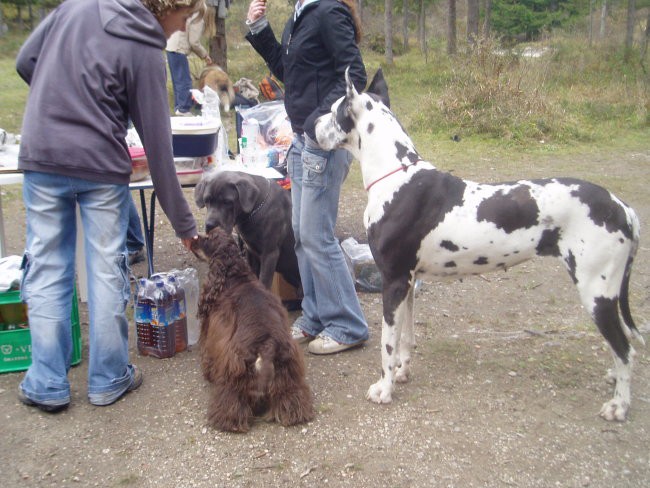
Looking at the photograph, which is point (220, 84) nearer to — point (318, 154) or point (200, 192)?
point (200, 192)

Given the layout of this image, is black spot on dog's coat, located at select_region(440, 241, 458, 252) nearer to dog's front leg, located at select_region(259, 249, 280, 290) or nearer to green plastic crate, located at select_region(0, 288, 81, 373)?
dog's front leg, located at select_region(259, 249, 280, 290)

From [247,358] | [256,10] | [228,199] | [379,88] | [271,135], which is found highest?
[256,10]

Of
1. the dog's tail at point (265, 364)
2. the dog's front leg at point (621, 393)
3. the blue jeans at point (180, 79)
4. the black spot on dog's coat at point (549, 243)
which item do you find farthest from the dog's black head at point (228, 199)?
the blue jeans at point (180, 79)

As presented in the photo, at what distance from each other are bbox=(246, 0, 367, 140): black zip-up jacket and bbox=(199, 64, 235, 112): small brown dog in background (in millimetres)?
8133

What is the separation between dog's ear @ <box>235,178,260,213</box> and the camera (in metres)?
4.04

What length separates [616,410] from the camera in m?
3.19

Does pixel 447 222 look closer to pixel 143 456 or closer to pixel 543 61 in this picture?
pixel 143 456

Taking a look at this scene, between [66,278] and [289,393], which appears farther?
[66,278]

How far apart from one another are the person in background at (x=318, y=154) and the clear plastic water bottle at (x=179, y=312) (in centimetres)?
78

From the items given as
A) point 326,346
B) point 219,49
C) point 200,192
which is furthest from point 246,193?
point 219,49

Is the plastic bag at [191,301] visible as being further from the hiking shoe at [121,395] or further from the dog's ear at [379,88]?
the dog's ear at [379,88]

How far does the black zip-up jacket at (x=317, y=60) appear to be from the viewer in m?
3.30

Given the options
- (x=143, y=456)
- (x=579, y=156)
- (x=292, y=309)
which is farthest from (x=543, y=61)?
(x=143, y=456)

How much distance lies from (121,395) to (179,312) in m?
0.71
